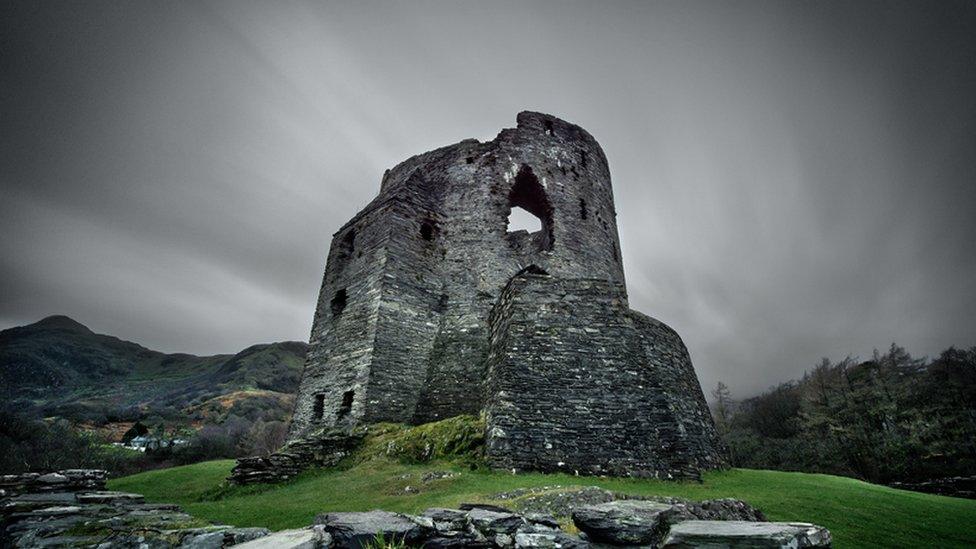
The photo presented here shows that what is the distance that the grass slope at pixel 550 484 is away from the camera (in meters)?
6.04

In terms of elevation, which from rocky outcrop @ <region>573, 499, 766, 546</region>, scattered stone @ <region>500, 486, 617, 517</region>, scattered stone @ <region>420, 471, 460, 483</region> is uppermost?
rocky outcrop @ <region>573, 499, 766, 546</region>

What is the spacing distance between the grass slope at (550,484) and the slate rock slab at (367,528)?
259 centimetres

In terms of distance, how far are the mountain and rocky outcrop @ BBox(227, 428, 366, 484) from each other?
40812mm

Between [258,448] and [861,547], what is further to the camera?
[258,448]

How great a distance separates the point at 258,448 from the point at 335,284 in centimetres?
1977

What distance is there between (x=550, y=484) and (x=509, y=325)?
187 inches

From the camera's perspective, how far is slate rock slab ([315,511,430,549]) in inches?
126

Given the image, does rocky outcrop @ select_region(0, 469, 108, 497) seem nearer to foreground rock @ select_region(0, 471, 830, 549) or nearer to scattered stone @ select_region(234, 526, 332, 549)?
foreground rock @ select_region(0, 471, 830, 549)

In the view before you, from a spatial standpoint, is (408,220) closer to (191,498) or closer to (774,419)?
(191,498)

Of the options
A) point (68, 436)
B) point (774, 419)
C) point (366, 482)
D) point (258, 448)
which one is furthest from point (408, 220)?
point (774, 419)

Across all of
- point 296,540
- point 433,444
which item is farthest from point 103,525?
point 433,444

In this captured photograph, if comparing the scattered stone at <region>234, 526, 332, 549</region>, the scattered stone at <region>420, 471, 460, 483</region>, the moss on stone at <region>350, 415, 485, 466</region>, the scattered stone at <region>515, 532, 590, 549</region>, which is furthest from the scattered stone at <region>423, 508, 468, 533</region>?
the moss on stone at <region>350, 415, 485, 466</region>

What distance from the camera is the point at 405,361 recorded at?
573 inches

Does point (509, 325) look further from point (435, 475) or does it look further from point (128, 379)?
point (128, 379)
